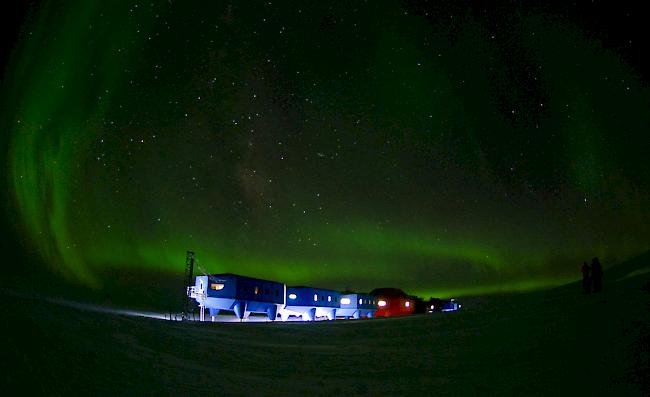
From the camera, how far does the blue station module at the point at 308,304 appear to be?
3784 cm

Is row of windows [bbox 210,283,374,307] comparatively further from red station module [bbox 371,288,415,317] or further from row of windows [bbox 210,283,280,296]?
red station module [bbox 371,288,415,317]

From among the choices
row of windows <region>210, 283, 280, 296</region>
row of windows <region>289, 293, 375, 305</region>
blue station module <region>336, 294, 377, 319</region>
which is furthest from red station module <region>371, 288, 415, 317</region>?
row of windows <region>210, 283, 280, 296</region>

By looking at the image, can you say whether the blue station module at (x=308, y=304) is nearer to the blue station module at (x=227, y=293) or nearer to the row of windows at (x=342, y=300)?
the row of windows at (x=342, y=300)

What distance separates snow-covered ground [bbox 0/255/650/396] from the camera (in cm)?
688

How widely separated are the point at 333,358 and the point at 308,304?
1160 inches

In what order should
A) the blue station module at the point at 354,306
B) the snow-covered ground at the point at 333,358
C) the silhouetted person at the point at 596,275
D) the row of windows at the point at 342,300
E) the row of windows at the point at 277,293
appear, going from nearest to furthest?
the snow-covered ground at the point at 333,358 < the silhouetted person at the point at 596,275 < the row of windows at the point at 277,293 < the row of windows at the point at 342,300 < the blue station module at the point at 354,306

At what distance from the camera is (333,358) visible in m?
10.1

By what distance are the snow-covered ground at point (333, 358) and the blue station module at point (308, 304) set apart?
82.3ft

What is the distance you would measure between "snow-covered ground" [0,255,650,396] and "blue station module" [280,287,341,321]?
25.1 metres

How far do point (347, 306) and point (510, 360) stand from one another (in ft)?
123

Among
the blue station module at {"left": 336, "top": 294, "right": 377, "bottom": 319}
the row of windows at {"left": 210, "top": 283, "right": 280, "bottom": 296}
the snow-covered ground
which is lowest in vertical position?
the snow-covered ground

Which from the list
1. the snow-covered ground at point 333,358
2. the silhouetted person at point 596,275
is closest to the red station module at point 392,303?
the silhouetted person at point 596,275

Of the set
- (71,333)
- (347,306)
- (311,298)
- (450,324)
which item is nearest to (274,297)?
(311,298)

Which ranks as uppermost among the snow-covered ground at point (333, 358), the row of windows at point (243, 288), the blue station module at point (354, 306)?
the row of windows at point (243, 288)
